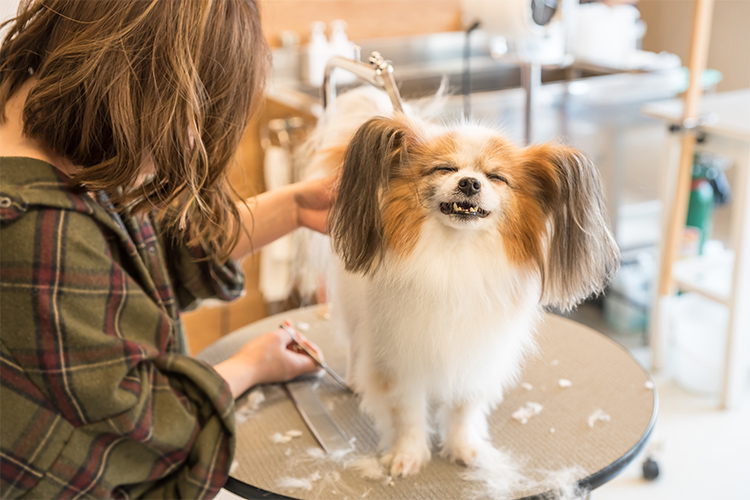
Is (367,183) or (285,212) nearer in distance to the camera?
(367,183)

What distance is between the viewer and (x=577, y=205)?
0.81 m

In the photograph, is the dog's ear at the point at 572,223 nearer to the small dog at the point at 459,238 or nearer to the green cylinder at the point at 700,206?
the small dog at the point at 459,238

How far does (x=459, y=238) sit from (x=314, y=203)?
0.35m

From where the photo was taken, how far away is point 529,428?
1041 millimetres

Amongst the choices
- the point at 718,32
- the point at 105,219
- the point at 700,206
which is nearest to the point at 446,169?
the point at 105,219

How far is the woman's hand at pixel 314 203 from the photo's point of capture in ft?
3.54

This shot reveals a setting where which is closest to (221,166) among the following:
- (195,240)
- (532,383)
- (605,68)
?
(195,240)

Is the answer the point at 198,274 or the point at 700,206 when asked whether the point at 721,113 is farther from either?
the point at 198,274

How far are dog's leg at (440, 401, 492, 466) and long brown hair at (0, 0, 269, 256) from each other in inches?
18.2

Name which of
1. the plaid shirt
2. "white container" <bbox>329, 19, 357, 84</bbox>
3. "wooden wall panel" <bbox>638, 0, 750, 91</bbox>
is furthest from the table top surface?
the plaid shirt

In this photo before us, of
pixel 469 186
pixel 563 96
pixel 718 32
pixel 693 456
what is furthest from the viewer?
pixel 718 32

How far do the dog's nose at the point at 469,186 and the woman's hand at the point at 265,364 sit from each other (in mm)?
525

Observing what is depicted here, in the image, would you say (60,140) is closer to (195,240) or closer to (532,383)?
(195,240)

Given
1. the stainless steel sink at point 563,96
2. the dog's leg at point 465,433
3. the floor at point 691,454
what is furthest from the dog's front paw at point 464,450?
the stainless steel sink at point 563,96
